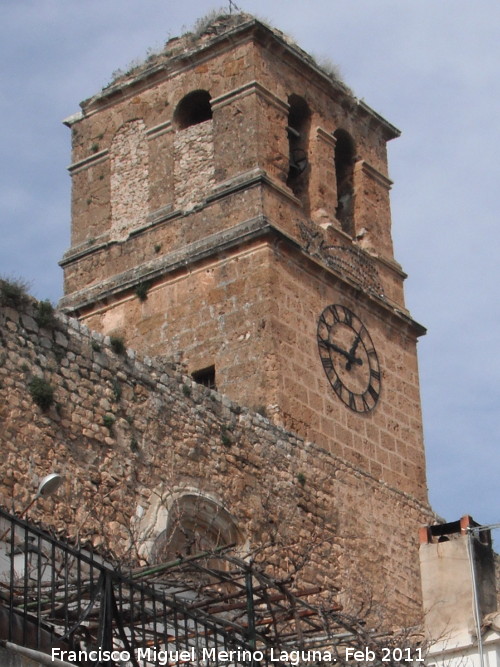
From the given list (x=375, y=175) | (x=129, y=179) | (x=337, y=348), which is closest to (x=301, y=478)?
Answer: (x=337, y=348)

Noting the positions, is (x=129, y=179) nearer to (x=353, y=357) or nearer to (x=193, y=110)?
(x=193, y=110)

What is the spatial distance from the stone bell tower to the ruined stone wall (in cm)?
91

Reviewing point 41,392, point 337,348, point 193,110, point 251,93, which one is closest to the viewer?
point 41,392

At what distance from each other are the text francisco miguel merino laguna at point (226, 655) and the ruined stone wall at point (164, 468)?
1.06 metres

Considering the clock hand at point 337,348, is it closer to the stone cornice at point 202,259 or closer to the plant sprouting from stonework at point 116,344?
the stone cornice at point 202,259

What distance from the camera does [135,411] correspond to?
14.4 m

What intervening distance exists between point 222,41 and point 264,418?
5377mm

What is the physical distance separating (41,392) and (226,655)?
→ 3.98 m

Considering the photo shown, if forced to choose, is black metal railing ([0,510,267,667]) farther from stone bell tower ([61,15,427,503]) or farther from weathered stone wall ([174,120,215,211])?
weathered stone wall ([174,120,215,211])

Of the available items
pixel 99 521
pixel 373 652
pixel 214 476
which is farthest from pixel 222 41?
pixel 373 652

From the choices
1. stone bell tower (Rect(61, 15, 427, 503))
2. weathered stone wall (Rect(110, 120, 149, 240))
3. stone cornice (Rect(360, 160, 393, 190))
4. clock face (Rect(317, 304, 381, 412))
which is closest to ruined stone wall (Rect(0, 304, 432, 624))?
stone bell tower (Rect(61, 15, 427, 503))

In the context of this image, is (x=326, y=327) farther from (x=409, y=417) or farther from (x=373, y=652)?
(x=373, y=652)

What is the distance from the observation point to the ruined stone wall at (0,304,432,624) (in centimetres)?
1319

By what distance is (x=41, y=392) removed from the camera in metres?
13.3
